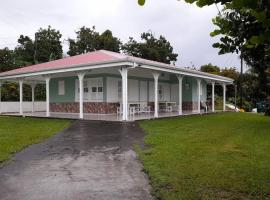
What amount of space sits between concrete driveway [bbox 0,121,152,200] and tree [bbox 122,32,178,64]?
119ft

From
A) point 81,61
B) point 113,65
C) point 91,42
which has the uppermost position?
point 91,42

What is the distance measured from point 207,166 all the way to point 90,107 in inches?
627

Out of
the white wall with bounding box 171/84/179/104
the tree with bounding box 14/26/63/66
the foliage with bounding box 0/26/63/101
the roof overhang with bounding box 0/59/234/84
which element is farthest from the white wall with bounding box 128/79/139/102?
the tree with bounding box 14/26/63/66

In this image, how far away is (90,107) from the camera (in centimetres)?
2255

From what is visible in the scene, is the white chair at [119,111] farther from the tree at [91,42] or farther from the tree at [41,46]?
the tree at [41,46]

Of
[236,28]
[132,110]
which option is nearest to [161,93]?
[132,110]

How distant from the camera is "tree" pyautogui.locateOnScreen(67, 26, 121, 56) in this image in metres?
46.2

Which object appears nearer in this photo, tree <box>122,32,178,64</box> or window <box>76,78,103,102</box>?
window <box>76,78,103,102</box>

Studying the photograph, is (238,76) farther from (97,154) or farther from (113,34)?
(97,154)

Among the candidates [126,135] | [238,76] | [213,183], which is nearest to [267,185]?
[213,183]

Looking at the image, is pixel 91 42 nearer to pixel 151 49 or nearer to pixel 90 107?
pixel 151 49

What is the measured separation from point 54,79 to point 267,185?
2112 centimetres

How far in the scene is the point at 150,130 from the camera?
1386 centimetres

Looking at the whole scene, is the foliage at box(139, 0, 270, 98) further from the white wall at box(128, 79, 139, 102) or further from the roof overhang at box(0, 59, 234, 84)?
the white wall at box(128, 79, 139, 102)
